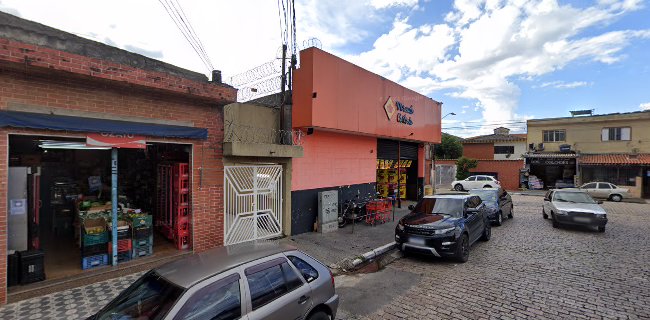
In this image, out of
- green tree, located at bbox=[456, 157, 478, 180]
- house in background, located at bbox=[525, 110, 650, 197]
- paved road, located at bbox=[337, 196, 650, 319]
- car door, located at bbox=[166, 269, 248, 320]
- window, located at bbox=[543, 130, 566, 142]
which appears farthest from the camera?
green tree, located at bbox=[456, 157, 478, 180]

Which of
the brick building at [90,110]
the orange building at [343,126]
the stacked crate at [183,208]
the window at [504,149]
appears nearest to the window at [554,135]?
the window at [504,149]

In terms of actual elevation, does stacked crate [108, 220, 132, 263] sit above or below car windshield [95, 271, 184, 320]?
below

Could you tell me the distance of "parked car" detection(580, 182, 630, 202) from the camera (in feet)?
71.2

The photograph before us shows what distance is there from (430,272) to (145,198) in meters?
9.04

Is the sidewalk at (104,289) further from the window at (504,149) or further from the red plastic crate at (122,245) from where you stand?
the window at (504,149)

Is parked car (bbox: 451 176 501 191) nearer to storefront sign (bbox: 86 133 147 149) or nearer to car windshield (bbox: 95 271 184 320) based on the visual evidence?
storefront sign (bbox: 86 133 147 149)

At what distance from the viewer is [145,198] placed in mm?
9844

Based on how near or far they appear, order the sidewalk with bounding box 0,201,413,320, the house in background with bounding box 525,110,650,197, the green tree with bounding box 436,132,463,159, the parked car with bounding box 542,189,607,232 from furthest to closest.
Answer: the green tree with bounding box 436,132,463,159 < the house in background with bounding box 525,110,650,197 < the parked car with bounding box 542,189,607,232 < the sidewalk with bounding box 0,201,413,320

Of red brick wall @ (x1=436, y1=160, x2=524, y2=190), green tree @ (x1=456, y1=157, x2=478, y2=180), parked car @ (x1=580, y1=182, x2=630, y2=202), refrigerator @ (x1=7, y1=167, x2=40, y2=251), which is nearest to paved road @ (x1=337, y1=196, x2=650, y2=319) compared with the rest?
refrigerator @ (x1=7, y1=167, x2=40, y2=251)

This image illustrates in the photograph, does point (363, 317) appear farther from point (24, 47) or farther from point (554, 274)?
point (24, 47)

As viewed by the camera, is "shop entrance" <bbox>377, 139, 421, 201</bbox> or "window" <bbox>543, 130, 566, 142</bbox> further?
"window" <bbox>543, 130, 566, 142</bbox>

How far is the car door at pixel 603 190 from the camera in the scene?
22.0 m

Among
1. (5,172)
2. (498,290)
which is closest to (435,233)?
(498,290)

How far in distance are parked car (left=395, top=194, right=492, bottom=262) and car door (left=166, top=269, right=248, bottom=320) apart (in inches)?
215
